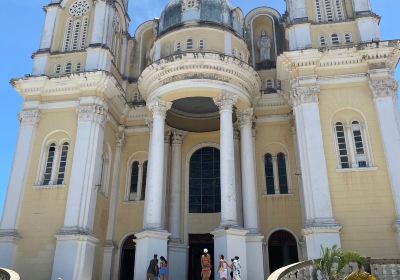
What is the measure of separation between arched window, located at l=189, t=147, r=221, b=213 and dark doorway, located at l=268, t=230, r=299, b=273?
11.2 feet

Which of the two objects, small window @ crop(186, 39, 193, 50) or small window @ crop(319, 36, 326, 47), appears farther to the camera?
small window @ crop(186, 39, 193, 50)

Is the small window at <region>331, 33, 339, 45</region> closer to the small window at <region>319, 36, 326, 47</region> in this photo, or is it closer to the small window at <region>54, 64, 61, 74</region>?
the small window at <region>319, 36, 326, 47</region>

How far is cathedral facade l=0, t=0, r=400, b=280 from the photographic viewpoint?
18000 mm

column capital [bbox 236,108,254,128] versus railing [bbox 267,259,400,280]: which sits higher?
column capital [bbox 236,108,254,128]

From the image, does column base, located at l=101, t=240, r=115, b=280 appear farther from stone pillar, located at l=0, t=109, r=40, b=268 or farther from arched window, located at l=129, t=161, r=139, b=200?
stone pillar, located at l=0, t=109, r=40, b=268

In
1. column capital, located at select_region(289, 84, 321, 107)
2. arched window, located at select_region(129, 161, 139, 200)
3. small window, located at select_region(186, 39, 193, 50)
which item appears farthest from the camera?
arched window, located at select_region(129, 161, 139, 200)

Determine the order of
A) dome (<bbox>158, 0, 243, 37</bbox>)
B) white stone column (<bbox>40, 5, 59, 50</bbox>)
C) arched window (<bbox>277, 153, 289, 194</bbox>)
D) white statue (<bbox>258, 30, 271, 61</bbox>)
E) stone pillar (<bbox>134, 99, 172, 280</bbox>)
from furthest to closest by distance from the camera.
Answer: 1. white statue (<bbox>258, 30, 271, 61</bbox>)
2. white stone column (<bbox>40, 5, 59, 50</bbox>)
3. dome (<bbox>158, 0, 243, 37</bbox>)
4. arched window (<bbox>277, 153, 289, 194</bbox>)
5. stone pillar (<bbox>134, 99, 172, 280</bbox>)

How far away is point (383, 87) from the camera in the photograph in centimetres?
1908

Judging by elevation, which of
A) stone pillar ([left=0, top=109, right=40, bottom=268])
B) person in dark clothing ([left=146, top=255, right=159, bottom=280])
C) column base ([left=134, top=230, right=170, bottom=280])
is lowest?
person in dark clothing ([left=146, top=255, right=159, bottom=280])

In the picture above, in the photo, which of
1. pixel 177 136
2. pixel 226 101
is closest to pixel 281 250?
pixel 226 101

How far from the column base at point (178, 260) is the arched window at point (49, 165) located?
686 cm

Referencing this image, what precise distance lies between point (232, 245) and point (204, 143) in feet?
27.4

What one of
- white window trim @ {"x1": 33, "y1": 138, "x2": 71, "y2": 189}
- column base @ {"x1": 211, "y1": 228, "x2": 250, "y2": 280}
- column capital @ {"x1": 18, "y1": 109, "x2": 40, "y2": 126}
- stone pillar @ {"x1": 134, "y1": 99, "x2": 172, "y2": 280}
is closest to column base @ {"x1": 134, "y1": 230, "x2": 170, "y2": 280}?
stone pillar @ {"x1": 134, "y1": 99, "x2": 172, "y2": 280}

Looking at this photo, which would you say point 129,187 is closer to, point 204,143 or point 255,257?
point 204,143
